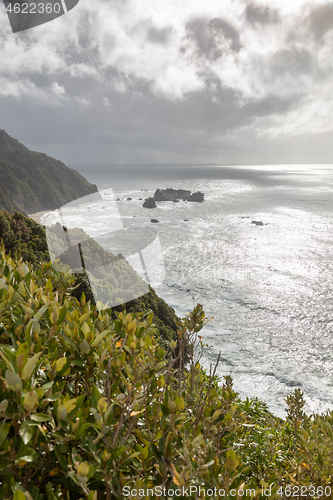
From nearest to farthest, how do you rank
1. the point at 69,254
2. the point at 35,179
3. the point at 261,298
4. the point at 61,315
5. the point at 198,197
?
the point at 61,315 < the point at 69,254 < the point at 261,298 < the point at 35,179 < the point at 198,197

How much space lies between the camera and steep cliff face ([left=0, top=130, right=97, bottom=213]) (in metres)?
62.5

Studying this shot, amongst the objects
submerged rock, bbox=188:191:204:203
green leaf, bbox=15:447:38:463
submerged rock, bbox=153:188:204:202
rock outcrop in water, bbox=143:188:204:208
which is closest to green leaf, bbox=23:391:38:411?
green leaf, bbox=15:447:38:463

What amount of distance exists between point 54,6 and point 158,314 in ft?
22.3

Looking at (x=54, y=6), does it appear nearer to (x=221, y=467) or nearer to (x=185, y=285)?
(x=221, y=467)

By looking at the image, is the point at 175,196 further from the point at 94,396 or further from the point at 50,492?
→ the point at 50,492

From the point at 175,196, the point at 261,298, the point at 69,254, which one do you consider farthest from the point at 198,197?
the point at 69,254

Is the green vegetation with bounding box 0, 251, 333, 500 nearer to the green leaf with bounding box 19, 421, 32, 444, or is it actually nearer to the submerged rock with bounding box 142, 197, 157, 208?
the green leaf with bounding box 19, 421, 32, 444

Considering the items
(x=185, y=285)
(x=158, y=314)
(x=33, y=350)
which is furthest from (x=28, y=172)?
(x=33, y=350)

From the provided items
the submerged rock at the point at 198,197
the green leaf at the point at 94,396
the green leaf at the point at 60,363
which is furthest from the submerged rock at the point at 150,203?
the green leaf at the point at 94,396

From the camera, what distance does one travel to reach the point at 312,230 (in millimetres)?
48000

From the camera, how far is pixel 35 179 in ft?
226

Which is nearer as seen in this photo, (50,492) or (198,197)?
(50,492)

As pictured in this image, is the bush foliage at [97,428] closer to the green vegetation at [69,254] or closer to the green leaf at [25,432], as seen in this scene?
the green leaf at [25,432]

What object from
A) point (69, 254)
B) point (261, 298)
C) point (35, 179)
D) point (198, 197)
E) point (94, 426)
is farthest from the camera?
point (198, 197)
